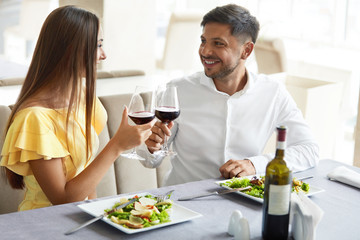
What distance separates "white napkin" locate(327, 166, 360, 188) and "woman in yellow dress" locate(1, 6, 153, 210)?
2.15 ft

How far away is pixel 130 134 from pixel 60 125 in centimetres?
25

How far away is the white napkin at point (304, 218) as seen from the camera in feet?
4.23

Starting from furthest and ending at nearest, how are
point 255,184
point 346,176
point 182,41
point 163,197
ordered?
point 182,41 < point 346,176 < point 255,184 < point 163,197

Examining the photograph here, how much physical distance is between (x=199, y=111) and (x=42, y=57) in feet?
2.31

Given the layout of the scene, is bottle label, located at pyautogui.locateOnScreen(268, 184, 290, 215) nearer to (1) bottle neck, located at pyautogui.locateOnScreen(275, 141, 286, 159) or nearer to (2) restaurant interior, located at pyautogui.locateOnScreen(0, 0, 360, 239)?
(1) bottle neck, located at pyautogui.locateOnScreen(275, 141, 286, 159)

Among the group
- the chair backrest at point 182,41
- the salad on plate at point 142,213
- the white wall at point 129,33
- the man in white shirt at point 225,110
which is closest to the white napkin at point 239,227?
the salad on plate at point 142,213

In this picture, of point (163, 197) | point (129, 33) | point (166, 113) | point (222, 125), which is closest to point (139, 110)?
point (166, 113)

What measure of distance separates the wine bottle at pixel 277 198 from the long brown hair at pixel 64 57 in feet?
2.33

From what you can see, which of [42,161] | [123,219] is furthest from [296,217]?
[42,161]

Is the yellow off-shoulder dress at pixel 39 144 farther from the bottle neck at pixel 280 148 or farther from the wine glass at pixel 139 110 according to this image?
the bottle neck at pixel 280 148

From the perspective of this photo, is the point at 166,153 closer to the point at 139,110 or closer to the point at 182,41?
the point at 139,110

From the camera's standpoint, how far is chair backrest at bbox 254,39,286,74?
4.56 metres

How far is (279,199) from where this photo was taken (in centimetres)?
127

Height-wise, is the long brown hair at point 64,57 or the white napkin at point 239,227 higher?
the long brown hair at point 64,57
